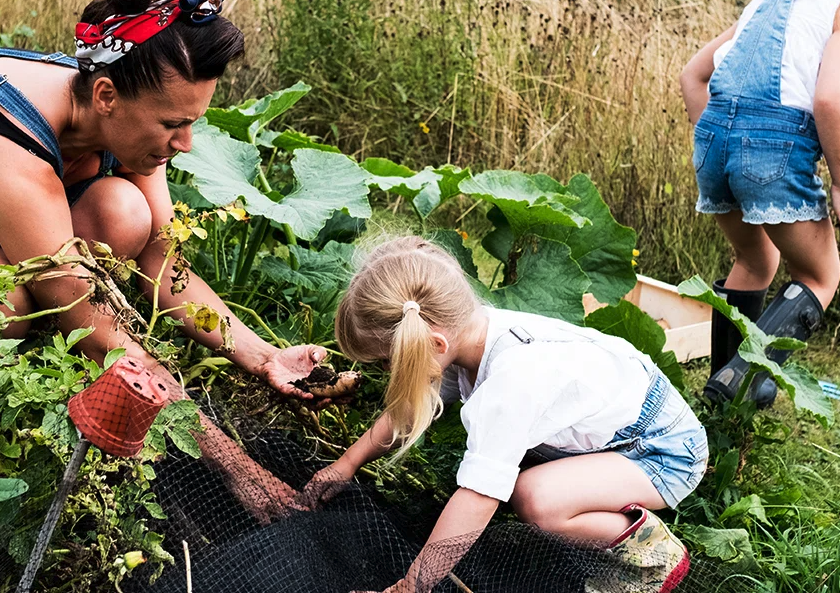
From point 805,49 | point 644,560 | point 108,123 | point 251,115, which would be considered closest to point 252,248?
point 251,115

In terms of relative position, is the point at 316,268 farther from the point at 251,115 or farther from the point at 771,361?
the point at 771,361

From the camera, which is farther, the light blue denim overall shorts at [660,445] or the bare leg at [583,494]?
the light blue denim overall shorts at [660,445]

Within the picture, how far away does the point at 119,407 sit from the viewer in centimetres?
121

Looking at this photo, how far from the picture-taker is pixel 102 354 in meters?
1.88

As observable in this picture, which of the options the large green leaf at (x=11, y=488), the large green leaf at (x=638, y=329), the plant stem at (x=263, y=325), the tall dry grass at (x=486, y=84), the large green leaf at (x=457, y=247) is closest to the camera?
the large green leaf at (x=11, y=488)

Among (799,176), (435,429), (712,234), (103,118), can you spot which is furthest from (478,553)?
(712,234)

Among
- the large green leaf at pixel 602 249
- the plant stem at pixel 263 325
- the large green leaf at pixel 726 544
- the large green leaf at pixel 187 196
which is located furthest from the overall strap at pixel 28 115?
the large green leaf at pixel 726 544

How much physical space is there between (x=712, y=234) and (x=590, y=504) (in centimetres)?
229

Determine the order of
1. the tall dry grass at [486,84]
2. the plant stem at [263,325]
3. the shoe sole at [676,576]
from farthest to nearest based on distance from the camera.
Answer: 1. the tall dry grass at [486,84]
2. the plant stem at [263,325]
3. the shoe sole at [676,576]

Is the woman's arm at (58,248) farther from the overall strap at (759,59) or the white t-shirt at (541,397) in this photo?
the overall strap at (759,59)

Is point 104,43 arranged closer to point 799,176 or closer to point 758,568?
point 758,568

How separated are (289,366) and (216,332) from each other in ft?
0.63

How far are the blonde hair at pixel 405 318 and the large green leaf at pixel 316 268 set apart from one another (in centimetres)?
48

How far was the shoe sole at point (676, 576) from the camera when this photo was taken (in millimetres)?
1862
